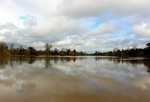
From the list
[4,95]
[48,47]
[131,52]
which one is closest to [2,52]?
[48,47]

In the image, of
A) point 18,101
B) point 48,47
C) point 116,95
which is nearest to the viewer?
point 18,101

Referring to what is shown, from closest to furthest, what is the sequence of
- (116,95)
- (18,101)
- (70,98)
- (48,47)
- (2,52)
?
(18,101) → (70,98) → (116,95) → (2,52) → (48,47)

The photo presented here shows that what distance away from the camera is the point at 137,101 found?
16.4 ft

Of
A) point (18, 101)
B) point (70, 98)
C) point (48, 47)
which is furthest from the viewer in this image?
point (48, 47)

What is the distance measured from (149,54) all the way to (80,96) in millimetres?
80554

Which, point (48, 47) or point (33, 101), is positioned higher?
point (48, 47)

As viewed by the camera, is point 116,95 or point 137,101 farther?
point 116,95

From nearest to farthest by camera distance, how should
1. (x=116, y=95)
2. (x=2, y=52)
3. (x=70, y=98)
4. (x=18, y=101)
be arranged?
(x=18, y=101)
(x=70, y=98)
(x=116, y=95)
(x=2, y=52)

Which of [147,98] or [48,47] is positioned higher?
[48,47]

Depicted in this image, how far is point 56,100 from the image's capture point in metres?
4.94

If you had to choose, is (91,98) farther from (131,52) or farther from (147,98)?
(131,52)

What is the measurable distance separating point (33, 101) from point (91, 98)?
3038 millimetres

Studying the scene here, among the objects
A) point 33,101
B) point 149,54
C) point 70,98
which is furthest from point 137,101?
point 149,54

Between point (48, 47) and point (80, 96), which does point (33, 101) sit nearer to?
point (80, 96)
